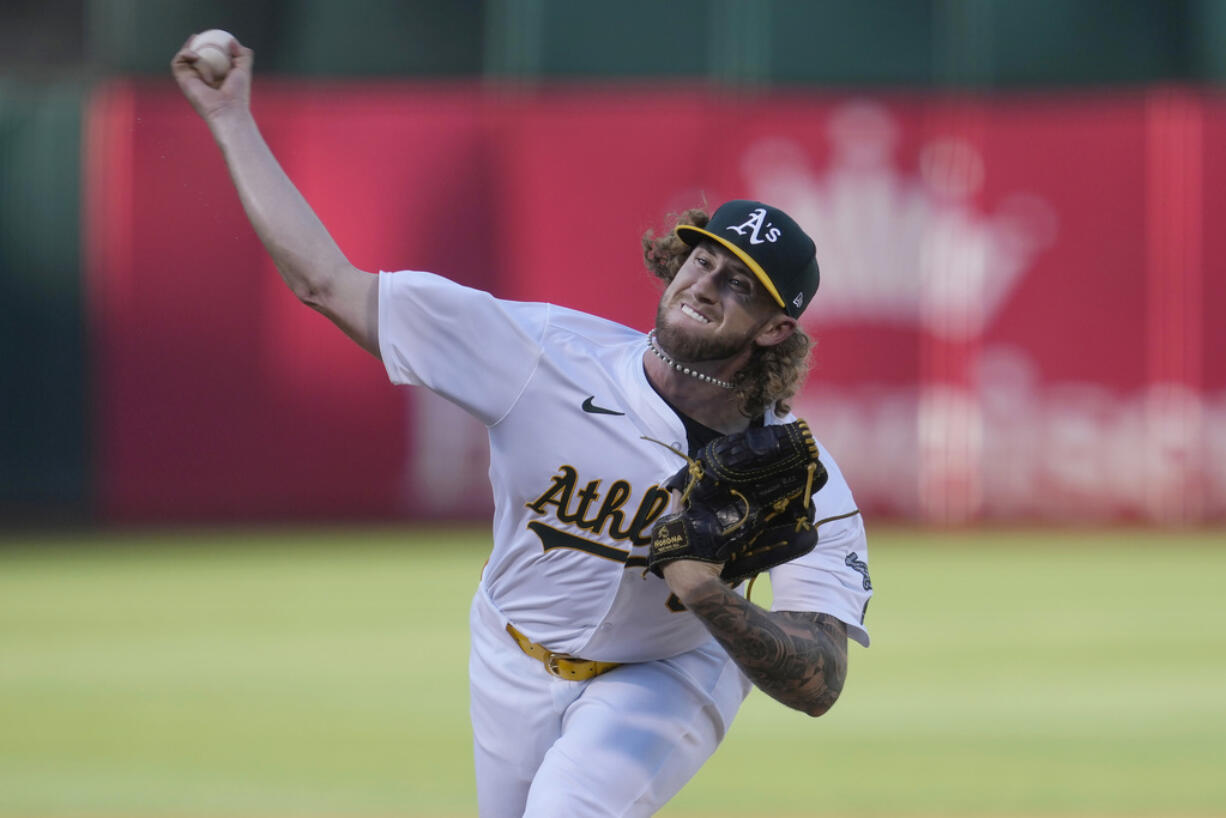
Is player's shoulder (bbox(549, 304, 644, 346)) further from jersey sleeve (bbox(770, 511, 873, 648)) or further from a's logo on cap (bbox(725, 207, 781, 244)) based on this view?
jersey sleeve (bbox(770, 511, 873, 648))

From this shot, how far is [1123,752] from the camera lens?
8.02m

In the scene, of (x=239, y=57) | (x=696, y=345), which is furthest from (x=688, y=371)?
(x=239, y=57)

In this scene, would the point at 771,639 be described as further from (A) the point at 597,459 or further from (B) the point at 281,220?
(B) the point at 281,220

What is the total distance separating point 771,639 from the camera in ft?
12.5

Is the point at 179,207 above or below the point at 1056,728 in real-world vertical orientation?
above

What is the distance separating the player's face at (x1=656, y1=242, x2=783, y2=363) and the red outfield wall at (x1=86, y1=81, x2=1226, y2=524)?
12252mm

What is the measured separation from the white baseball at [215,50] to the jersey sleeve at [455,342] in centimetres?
63

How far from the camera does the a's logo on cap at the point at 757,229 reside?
4.12 meters

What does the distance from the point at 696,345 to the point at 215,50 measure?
132 cm

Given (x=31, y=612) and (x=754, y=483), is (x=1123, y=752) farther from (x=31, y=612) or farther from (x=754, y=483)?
(x=31, y=612)

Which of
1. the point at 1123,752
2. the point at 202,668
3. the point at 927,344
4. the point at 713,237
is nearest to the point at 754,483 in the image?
the point at 713,237

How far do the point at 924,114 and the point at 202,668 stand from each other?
9.63 meters

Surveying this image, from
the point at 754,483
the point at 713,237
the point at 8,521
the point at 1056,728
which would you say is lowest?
the point at 8,521

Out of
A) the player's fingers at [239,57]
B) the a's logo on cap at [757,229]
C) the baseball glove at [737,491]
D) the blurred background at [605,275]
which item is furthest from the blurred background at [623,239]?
the baseball glove at [737,491]
